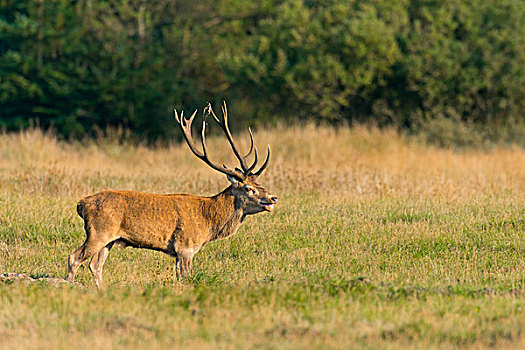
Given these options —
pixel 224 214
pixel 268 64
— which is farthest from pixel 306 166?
pixel 268 64

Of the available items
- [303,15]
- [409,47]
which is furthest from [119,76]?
[409,47]

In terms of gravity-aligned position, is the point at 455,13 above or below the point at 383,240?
above

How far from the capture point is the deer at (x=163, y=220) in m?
9.20

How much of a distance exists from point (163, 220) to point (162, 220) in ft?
0.04

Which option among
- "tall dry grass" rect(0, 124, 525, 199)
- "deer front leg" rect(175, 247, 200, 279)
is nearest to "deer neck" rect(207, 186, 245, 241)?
"deer front leg" rect(175, 247, 200, 279)

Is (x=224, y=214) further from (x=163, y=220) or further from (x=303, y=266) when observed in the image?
(x=303, y=266)

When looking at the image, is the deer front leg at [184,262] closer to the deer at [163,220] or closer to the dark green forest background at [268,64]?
the deer at [163,220]

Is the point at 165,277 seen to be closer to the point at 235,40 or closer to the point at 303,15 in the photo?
the point at 303,15

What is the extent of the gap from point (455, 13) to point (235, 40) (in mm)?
10030

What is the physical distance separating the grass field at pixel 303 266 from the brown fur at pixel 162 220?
1.28 feet

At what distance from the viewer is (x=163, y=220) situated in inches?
371

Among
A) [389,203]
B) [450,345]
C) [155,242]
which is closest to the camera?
[450,345]

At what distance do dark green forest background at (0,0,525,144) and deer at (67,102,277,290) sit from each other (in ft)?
63.3

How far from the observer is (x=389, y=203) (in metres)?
15.1
